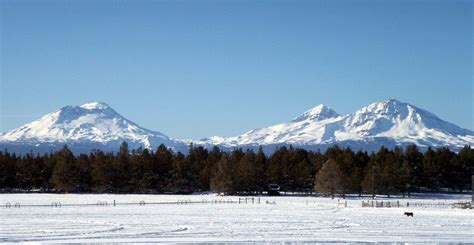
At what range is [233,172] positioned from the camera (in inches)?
5389

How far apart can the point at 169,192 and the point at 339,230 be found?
308 ft

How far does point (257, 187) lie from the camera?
13825cm

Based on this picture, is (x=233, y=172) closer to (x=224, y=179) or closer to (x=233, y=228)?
(x=224, y=179)

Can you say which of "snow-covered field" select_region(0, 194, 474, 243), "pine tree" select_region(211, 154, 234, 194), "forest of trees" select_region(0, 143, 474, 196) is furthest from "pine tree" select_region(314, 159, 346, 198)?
"snow-covered field" select_region(0, 194, 474, 243)

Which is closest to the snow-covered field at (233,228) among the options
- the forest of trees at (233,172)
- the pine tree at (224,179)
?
the pine tree at (224,179)

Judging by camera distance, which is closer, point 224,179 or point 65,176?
point 224,179

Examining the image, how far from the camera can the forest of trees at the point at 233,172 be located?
137 meters

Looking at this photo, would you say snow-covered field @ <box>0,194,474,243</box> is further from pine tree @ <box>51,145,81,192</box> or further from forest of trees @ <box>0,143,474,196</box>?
pine tree @ <box>51,145,81,192</box>

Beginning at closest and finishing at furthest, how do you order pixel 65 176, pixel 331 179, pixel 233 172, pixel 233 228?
pixel 233 228, pixel 331 179, pixel 233 172, pixel 65 176

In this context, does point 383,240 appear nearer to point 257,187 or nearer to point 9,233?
point 9,233

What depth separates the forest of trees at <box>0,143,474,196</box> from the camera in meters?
137

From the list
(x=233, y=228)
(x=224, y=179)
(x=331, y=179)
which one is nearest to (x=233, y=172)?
(x=224, y=179)

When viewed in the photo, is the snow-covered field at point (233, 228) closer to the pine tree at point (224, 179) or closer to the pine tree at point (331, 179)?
the pine tree at point (331, 179)

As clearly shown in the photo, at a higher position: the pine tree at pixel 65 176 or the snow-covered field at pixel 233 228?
the pine tree at pixel 65 176
